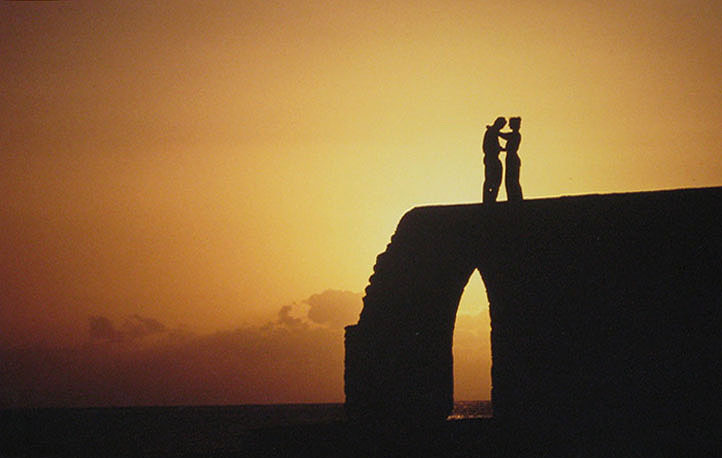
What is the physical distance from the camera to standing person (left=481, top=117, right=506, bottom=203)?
14.5m

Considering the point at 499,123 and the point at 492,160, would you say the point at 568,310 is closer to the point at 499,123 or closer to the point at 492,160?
the point at 492,160

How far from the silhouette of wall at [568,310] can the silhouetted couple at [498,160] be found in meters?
0.44

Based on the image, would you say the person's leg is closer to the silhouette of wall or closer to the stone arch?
the silhouette of wall

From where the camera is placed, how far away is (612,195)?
13.1 m

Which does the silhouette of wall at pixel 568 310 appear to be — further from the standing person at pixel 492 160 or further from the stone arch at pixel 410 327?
the standing person at pixel 492 160

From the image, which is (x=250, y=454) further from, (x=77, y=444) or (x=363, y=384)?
(x=77, y=444)

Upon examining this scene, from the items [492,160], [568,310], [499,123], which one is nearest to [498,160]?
[492,160]

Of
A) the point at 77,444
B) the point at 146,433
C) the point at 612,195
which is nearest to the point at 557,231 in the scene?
the point at 612,195

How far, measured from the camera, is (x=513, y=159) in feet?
47.5

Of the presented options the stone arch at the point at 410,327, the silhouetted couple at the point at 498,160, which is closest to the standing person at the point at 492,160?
the silhouetted couple at the point at 498,160

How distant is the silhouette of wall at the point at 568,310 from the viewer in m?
12.1

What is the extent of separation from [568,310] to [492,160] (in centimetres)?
283

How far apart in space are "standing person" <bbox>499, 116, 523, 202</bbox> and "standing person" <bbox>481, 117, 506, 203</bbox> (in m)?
0.14

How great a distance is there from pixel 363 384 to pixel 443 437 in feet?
8.48
